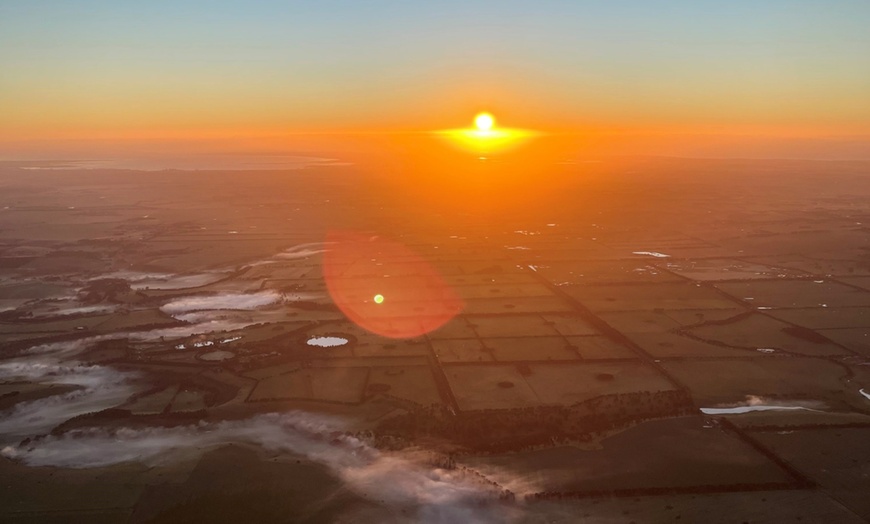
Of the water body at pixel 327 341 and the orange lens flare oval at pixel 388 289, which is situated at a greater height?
the orange lens flare oval at pixel 388 289

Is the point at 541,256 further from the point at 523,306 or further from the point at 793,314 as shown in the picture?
the point at 793,314

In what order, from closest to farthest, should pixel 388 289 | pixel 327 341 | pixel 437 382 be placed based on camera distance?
pixel 437 382, pixel 327 341, pixel 388 289

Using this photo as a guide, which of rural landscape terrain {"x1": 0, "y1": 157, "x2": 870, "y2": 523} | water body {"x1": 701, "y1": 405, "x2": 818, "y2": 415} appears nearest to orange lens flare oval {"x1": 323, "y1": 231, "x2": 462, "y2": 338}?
rural landscape terrain {"x1": 0, "y1": 157, "x2": 870, "y2": 523}

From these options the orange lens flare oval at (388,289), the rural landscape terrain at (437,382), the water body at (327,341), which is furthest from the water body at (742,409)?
the water body at (327,341)

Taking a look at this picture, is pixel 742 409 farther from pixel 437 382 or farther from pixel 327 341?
pixel 327 341

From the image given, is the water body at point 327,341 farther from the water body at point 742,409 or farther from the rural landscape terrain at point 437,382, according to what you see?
the water body at point 742,409

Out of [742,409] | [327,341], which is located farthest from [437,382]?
[742,409]

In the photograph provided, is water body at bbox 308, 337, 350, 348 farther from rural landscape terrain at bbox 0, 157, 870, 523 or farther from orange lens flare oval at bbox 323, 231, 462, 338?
orange lens flare oval at bbox 323, 231, 462, 338

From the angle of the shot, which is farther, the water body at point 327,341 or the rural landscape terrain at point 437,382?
the water body at point 327,341
